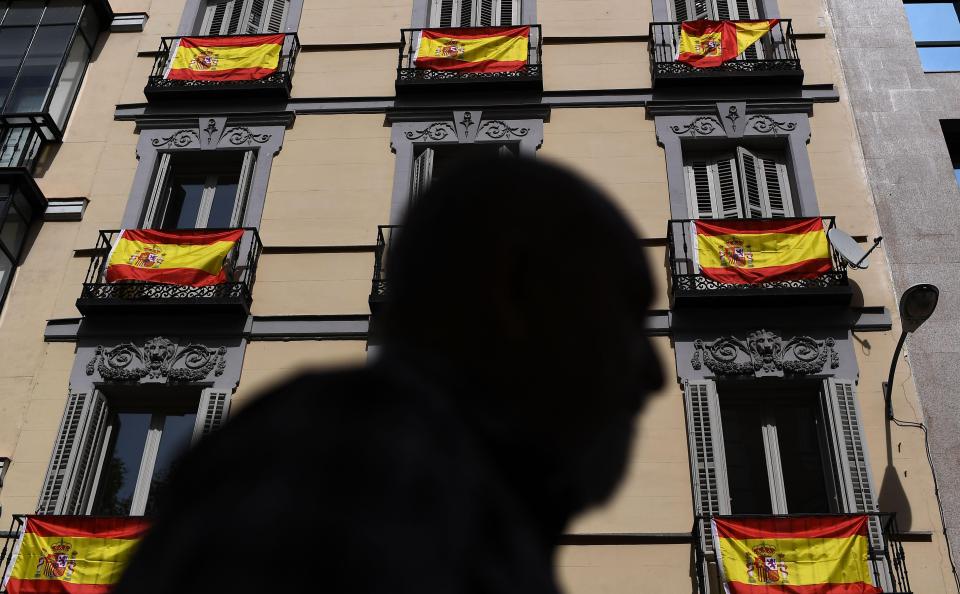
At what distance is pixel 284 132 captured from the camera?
15.3m

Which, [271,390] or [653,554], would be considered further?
[653,554]

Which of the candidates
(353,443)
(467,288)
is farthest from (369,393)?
(467,288)

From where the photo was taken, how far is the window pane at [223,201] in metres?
15.0

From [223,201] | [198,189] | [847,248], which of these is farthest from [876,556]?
[198,189]

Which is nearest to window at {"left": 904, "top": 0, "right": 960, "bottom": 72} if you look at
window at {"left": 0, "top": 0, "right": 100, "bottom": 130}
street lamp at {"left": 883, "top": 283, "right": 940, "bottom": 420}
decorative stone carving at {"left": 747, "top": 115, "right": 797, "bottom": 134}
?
decorative stone carving at {"left": 747, "top": 115, "right": 797, "bottom": 134}

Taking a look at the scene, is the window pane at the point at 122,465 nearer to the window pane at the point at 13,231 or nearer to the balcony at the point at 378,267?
the window pane at the point at 13,231

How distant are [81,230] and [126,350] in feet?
8.40

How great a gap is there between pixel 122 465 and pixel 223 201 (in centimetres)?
455

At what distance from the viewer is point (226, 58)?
15906 millimetres

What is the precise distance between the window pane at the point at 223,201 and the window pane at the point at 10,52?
3.79 metres

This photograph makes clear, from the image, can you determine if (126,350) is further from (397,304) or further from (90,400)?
(397,304)

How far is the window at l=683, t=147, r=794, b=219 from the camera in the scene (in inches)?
554

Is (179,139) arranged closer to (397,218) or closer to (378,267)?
(378,267)

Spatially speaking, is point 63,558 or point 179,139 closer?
point 63,558
